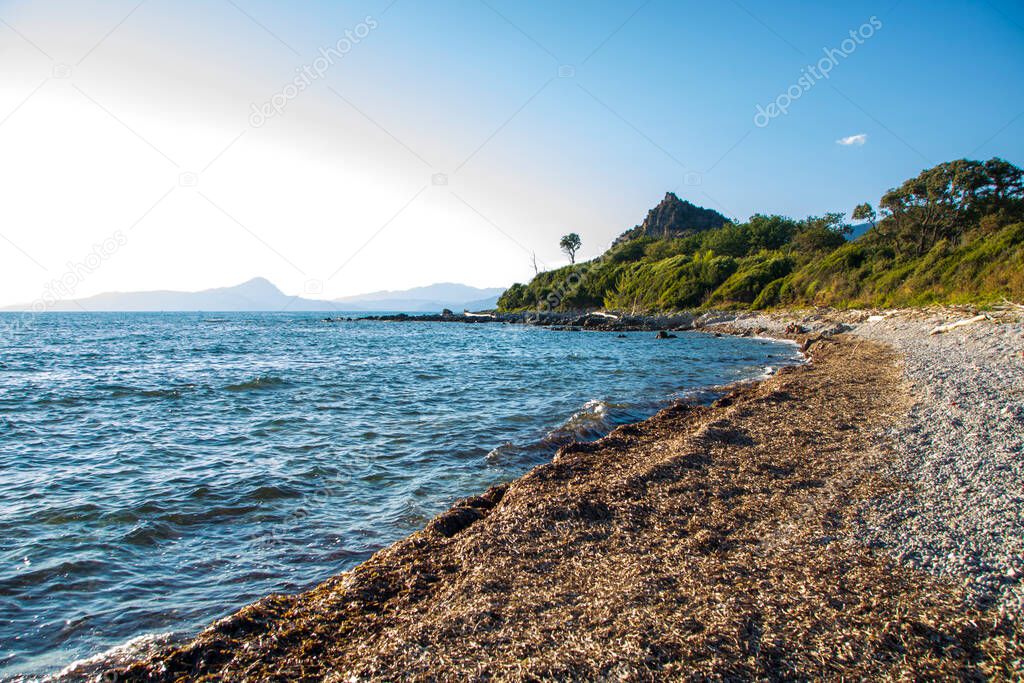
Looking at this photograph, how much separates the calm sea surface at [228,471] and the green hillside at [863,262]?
2796 centimetres

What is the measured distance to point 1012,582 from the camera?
16.0 ft

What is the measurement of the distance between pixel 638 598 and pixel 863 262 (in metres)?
66.1

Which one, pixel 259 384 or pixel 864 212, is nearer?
pixel 259 384

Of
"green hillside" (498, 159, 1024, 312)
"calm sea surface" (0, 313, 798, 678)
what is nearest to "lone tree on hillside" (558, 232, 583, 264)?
"green hillside" (498, 159, 1024, 312)

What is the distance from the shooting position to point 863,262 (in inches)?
2247

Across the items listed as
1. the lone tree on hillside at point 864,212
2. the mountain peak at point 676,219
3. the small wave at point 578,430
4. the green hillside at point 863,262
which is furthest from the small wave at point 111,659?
the mountain peak at point 676,219

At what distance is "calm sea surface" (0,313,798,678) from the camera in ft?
20.3

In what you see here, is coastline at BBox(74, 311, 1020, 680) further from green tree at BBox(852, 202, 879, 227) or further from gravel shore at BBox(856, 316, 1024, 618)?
green tree at BBox(852, 202, 879, 227)

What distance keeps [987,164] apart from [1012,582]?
67.5 meters

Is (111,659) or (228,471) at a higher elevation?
(228,471)

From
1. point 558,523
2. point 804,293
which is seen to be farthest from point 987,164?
point 558,523

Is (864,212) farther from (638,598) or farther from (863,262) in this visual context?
(638,598)

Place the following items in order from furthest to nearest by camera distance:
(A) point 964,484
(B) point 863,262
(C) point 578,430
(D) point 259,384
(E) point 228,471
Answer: (B) point 863,262 < (D) point 259,384 < (C) point 578,430 < (E) point 228,471 < (A) point 964,484

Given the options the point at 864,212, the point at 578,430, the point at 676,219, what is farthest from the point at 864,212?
the point at 676,219
